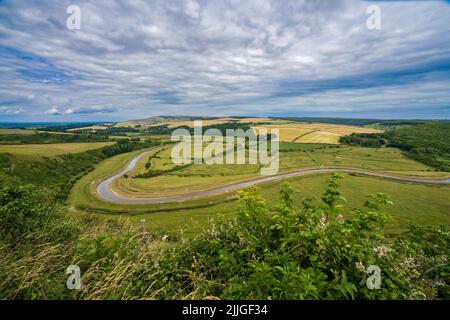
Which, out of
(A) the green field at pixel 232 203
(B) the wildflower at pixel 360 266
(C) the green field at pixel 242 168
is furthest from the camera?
(C) the green field at pixel 242 168

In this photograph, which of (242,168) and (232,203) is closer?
(232,203)

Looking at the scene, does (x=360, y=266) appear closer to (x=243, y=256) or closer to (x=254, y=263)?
(x=254, y=263)

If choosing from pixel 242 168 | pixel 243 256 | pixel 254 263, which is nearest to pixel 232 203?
pixel 242 168

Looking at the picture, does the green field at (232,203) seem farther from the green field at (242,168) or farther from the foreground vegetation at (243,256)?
the foreground vegetation at (243,256)

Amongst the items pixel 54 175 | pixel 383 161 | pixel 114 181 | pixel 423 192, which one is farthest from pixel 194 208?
pixel 383 161

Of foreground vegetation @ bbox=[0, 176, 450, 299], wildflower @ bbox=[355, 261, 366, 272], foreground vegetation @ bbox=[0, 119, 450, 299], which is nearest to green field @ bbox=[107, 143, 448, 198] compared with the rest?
foreground vegetation @ bbox=[0, 119, 450, 299]

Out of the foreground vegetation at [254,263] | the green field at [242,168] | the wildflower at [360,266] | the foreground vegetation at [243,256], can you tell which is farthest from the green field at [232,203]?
the wildflower at [360,266]

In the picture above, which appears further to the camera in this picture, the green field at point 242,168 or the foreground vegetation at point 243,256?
the green field at point 242,168
